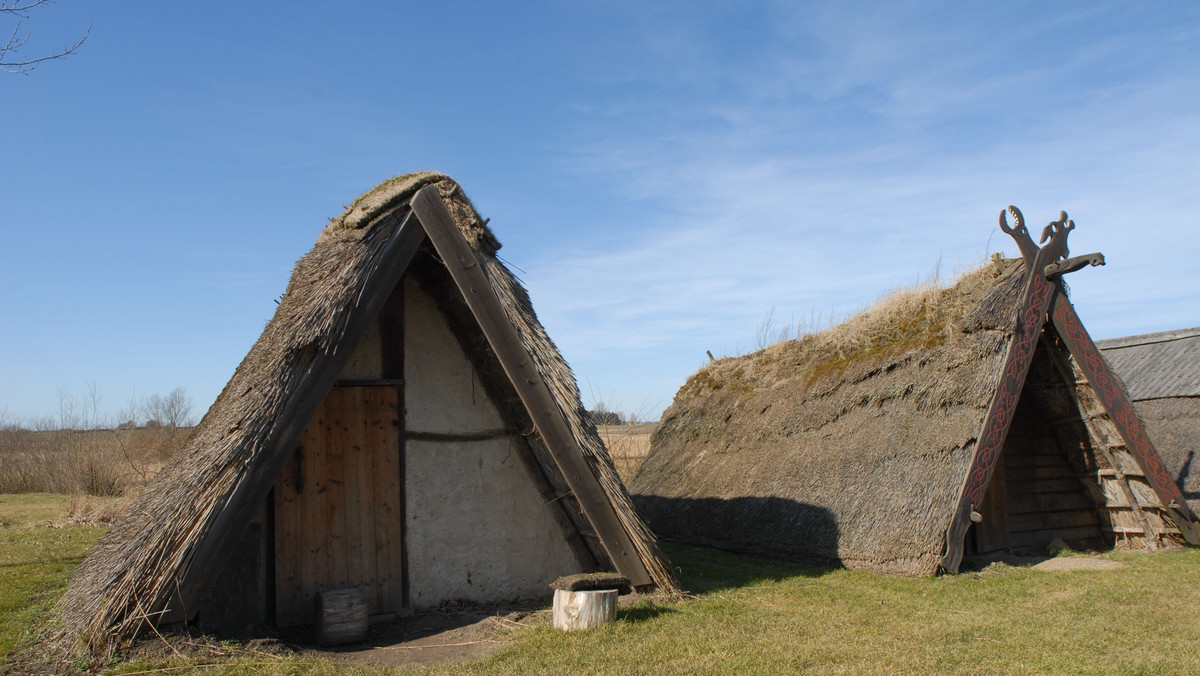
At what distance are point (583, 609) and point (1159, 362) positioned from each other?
14535 millimetres

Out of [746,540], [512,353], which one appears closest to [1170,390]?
[746,540]

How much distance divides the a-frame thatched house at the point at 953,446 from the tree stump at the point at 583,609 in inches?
145

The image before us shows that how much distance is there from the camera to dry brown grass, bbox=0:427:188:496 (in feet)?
59.7

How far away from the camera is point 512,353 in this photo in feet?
21.7

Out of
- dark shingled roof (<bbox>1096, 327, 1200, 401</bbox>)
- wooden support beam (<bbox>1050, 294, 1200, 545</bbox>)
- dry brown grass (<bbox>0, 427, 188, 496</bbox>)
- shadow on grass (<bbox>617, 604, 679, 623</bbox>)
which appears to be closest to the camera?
shadow on grass (<bbox>617, 604, 679, 623</bbox>)

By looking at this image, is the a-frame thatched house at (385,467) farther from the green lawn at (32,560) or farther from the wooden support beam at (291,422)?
the green lawn at (32,560)

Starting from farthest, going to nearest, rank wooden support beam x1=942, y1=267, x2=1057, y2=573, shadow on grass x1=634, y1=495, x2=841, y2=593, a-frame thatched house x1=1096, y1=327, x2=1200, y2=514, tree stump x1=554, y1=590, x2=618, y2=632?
a-frame thatched house x1=1096, y1=327, x2=1200, y2=514
shadow on grass x1=634, y1=495, x2=841, y2=593
wooden support beam x1=942, y1=267, x2=1057, y2=573
tree stump x1=554, y1=590, x2=618, y2=632

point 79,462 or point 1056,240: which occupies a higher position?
point 1056,240

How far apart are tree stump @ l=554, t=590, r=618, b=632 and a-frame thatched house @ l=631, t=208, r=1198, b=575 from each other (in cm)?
369

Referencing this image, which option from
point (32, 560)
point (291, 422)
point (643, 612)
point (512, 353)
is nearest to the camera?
point (291, 422)

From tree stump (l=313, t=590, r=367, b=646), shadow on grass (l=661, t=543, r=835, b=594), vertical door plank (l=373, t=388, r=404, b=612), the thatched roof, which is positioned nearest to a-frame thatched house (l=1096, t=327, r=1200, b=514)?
the thatched roof

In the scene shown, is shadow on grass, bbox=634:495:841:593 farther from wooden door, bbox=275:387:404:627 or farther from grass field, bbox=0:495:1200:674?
wooden door, bbox=275:387:404:627

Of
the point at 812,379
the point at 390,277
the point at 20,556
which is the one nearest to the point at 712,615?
the point at 390,277

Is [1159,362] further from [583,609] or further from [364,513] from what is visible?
[364,513]
